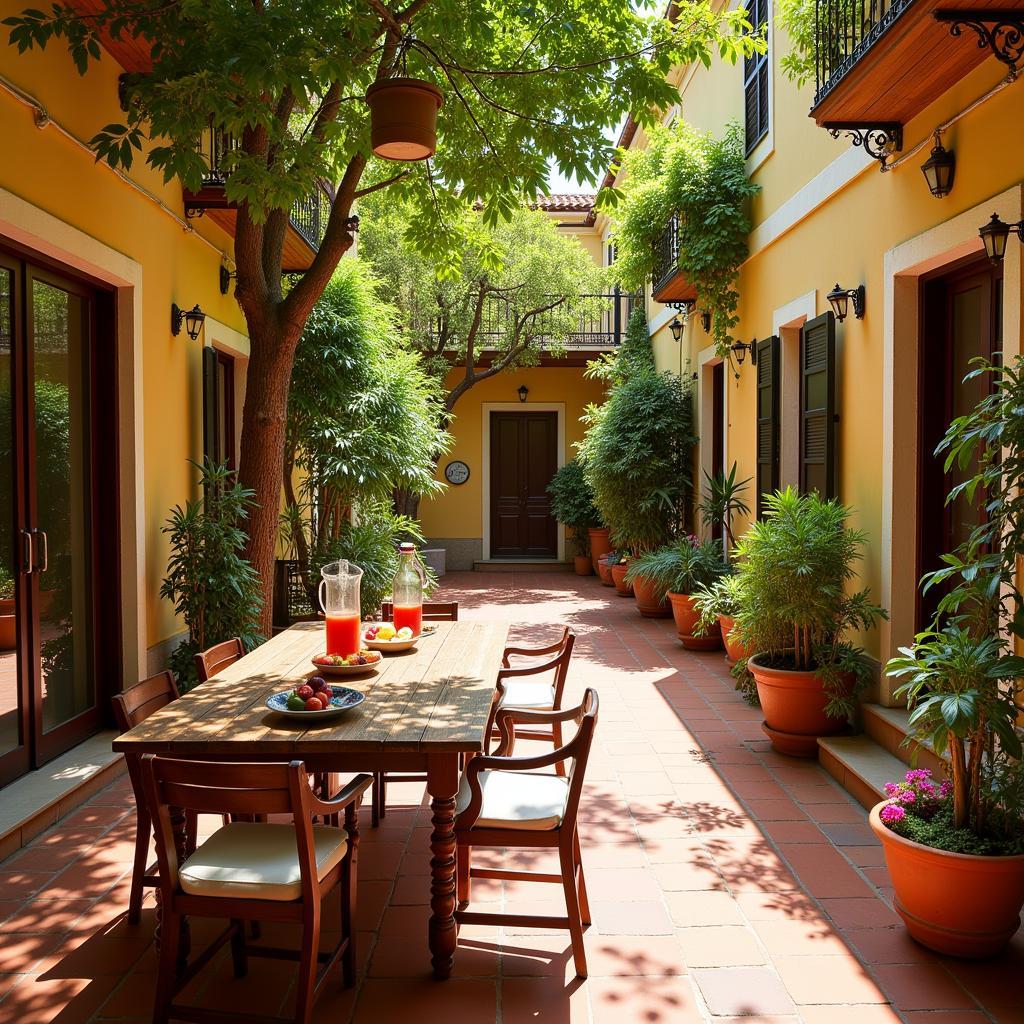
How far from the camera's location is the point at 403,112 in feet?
12.8

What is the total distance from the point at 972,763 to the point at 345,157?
4639 millimetres

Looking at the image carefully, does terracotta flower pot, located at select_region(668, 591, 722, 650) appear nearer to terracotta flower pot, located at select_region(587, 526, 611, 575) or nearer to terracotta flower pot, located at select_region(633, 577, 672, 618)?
terracotta flower pot, located at select_region(633, 577, 672, 618)

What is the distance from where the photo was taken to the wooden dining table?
2.63 meters

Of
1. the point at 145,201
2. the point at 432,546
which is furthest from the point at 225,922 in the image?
the point at 432,546

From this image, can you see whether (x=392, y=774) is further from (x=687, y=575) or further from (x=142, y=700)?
(x=687, y=575)

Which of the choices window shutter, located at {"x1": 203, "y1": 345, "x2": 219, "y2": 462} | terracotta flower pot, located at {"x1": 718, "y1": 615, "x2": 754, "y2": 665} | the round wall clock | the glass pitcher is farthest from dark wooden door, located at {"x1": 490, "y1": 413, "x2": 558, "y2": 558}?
the glass pitcher

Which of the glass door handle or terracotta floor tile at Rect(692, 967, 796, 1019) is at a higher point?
the glass door handle

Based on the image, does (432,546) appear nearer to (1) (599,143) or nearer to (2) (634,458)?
(2) (634,458)

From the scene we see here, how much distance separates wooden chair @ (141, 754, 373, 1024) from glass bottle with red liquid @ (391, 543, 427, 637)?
55.1 inches

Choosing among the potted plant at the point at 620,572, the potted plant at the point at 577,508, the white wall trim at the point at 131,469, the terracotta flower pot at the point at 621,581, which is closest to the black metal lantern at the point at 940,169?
the white wall trim at the point at 131,469

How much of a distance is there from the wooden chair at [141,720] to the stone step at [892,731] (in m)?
3.03

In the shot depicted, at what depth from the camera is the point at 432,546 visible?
50.9ft

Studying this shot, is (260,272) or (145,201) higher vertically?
(145,201)

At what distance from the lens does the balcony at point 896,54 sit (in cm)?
344
